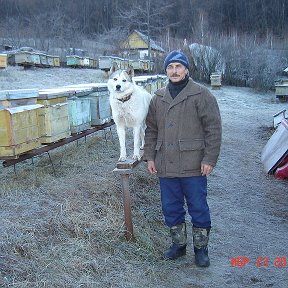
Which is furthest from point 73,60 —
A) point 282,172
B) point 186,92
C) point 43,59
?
point 186,92

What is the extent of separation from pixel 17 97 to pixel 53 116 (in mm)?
699

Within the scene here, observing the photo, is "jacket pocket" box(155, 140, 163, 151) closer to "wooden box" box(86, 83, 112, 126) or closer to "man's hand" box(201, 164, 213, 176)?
"man's hand" box(201, 164, 213, 176)

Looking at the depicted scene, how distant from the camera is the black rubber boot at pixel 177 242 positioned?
401 centimetres

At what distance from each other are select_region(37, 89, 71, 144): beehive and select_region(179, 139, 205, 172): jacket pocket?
7.94 feet

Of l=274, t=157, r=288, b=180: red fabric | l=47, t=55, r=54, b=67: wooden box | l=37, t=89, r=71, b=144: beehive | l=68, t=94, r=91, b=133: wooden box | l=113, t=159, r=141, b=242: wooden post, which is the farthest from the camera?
l=47, t=55, r=54, b=67: wooden box

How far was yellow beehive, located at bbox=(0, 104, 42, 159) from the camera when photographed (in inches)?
188

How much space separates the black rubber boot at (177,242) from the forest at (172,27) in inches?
900

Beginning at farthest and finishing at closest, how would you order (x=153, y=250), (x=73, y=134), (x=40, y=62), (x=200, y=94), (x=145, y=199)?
1. (x=40, y=62)
2. (x=73, y=134)
3. (x=145, y=199)
4. (x=153, y=250)
5. (x=200, y=94)

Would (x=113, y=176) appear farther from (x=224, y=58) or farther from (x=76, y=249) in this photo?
(x=224, y=58)

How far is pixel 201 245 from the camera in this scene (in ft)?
12.9

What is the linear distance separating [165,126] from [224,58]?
24575 mm

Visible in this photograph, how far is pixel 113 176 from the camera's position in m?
5.70

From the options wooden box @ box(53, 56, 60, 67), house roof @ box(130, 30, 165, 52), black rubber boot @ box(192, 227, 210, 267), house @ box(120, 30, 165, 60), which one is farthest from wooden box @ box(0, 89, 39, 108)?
house @ box(120, 30, 165, 60)

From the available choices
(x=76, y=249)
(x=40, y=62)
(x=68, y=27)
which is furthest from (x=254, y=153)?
(x=68, y=27)
